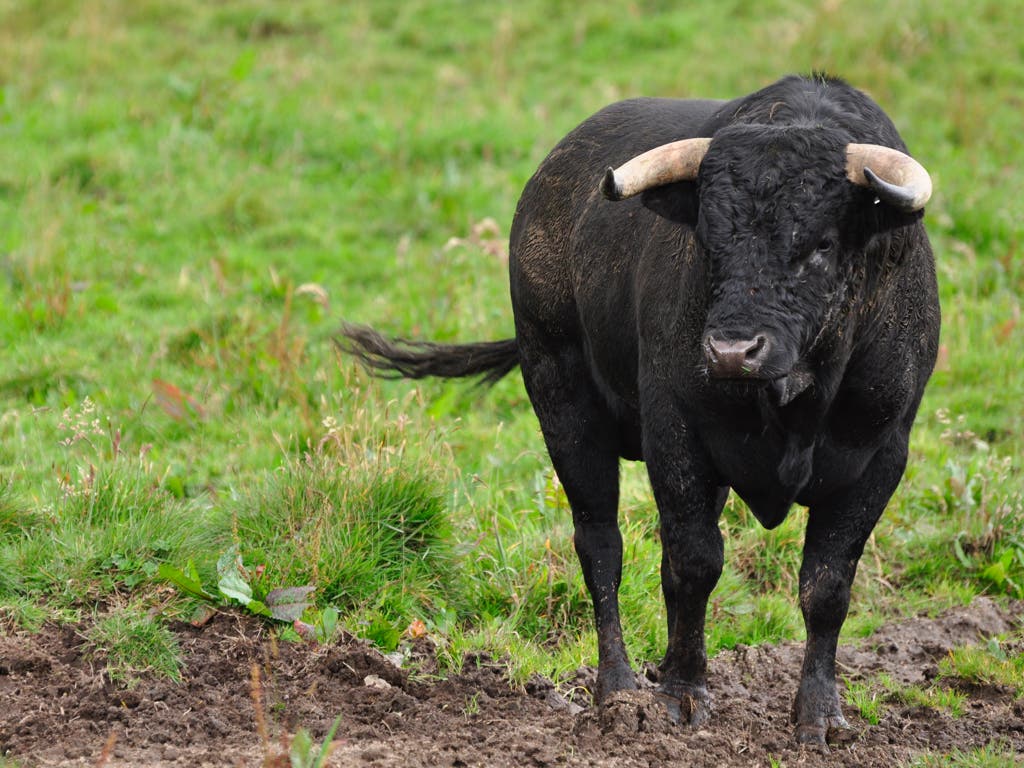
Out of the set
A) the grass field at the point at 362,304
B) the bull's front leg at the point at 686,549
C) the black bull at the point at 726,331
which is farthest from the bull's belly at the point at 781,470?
the grass field at the point at 362,304

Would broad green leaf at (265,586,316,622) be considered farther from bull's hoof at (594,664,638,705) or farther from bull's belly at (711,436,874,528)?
bull's belly at (711,436,874,528)

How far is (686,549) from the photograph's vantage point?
4930 millimetres

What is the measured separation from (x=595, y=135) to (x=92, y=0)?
34.0 feet

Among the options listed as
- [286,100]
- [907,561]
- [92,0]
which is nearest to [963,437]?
[907,561]

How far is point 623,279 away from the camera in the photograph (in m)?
5.22

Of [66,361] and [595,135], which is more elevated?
[595,135]

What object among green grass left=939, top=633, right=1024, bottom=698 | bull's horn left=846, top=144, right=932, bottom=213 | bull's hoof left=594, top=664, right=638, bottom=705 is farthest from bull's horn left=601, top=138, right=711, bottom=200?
green grass left=939, top=633, right=1024, bottom=698

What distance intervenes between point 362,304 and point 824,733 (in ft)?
17.5

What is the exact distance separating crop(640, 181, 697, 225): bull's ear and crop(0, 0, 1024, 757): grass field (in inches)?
76.5

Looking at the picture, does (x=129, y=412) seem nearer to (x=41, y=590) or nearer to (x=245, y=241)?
(x=41, y=590)

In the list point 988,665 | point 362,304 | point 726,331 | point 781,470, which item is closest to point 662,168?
point 726,331

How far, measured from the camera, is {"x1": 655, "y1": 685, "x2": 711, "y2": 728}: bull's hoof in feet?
16.5

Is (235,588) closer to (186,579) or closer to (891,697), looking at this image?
(186,579)

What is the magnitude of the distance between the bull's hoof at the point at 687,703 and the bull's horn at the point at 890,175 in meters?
1.91
